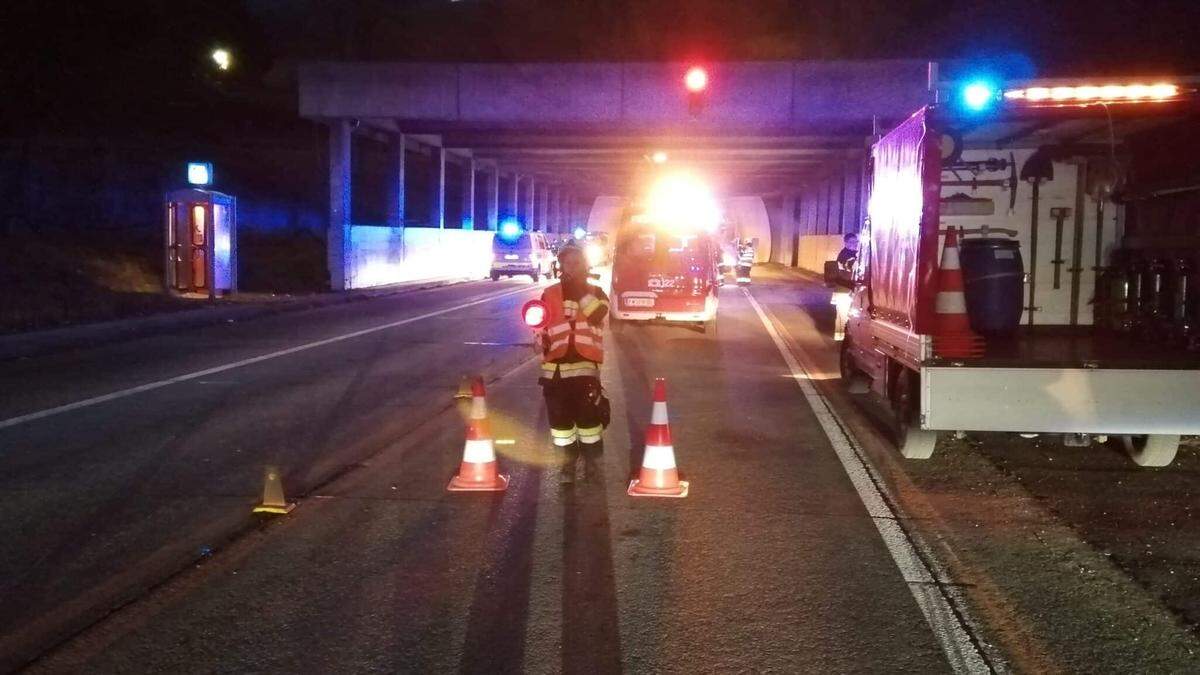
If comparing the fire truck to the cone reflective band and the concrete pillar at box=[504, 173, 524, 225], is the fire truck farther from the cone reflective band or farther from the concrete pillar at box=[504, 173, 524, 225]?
the concrete pillar at box=[504, 173, 524, 225]

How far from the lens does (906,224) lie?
9.36 metres

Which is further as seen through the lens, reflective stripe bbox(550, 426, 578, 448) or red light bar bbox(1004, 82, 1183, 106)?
reflective stripe bbox(550, 426, 578, 448)

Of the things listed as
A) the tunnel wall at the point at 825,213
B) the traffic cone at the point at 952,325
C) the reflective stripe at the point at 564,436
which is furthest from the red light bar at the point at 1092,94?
the tunnel wall at the point at 825,213

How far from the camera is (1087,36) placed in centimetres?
5716

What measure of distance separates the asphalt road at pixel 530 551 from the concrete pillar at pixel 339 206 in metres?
22.8

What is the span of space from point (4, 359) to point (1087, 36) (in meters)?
53.2

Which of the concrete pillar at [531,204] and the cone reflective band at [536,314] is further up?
the concrete pillar at [531,204]

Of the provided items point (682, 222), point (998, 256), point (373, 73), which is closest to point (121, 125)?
point (373, 73)

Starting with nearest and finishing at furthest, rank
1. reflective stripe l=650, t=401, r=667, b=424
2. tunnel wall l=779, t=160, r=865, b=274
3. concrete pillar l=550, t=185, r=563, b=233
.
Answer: reflective stripe l=650, t=401, r=667, b=424 < tunnel wall l=779, t=160, r=865, b=274 < concrete pillar l=550, t=185, r=563, b=233

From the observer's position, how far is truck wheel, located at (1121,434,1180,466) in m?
9.23

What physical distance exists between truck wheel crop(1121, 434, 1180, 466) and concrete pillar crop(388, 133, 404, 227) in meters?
33.5

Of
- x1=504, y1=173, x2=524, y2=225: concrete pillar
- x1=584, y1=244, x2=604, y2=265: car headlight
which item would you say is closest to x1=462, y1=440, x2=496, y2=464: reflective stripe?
x1=584, y1=244, x2=604, y2=265: car headlight

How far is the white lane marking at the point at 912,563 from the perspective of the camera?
17.8 feet

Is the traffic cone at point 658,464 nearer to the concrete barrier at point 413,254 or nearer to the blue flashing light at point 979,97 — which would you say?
the blue flashing light at point 979,97
